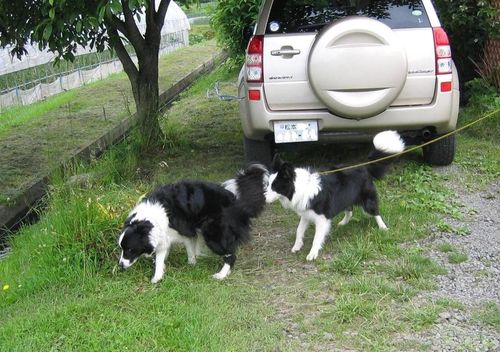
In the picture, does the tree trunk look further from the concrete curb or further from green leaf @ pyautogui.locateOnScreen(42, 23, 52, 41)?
green leaf @ pyautogui.locateOnScreen(42, 23, 52, 41)

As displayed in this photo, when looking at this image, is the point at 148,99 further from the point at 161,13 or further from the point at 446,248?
the point at 446,248

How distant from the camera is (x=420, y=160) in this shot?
22.0ft

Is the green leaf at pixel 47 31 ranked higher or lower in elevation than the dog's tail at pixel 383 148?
higher

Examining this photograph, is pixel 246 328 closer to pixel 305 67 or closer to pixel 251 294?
pixel 251 294

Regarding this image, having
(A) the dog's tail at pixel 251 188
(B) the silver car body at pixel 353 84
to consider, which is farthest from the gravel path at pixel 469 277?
(A) the dog's tail at pixel 251 188

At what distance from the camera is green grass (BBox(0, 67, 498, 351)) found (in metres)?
3.53

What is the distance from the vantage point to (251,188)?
15.3ft

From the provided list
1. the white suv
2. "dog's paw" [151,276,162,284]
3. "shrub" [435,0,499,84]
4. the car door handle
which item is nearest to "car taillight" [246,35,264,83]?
the white suv

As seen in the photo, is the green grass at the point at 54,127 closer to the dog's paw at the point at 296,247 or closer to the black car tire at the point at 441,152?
the dog's paw at the point at 296,247

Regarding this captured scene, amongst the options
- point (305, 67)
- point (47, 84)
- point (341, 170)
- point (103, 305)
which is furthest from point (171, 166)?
point (47, 84)

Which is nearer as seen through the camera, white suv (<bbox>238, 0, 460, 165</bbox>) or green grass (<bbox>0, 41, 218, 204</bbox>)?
white suv (<bbox>238, 0, 460, 165</bbox>)

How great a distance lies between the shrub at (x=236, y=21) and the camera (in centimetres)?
1348

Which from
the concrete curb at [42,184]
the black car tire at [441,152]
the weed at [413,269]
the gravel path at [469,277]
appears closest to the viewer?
the gravel path at [469,277]

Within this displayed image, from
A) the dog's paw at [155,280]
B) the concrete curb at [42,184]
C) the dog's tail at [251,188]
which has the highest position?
the dog's tail at [251,188]
